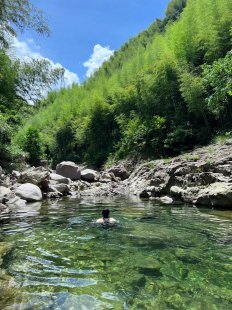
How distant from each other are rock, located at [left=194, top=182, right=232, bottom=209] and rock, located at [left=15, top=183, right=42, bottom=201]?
7.60 metres

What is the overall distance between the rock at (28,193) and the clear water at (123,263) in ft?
17.6

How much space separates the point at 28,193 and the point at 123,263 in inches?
443

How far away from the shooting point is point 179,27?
29.9 meters

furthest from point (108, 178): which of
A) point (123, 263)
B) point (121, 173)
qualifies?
point (123, 263)

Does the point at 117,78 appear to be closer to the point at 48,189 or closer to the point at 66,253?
the point at 48,189

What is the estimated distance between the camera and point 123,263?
578 centimetres

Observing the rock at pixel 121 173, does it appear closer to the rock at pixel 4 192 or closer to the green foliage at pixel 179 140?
the green foliage at pixel 179 140

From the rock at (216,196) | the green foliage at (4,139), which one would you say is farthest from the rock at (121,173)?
the rock at (216,196)

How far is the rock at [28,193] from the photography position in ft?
52.4

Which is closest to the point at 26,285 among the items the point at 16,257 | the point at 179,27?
the point at 16,257

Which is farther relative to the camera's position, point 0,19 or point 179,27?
point 179,27

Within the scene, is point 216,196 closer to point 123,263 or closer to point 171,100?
point 123,263

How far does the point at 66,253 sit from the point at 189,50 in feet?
82.4

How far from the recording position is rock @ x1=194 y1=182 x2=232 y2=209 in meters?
12.1
